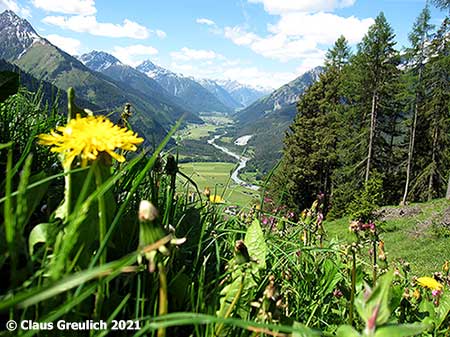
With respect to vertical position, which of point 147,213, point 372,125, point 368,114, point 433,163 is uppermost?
point 368,114

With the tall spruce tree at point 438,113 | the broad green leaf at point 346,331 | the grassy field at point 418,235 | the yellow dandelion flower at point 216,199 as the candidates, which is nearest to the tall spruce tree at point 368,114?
the tall spruce tree at point 438,113

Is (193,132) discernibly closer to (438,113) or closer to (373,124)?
(373,124)

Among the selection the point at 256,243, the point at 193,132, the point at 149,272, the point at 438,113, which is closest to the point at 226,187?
the point at 256,243

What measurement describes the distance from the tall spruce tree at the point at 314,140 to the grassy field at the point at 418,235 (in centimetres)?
551

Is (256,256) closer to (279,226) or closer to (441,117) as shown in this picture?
(279,226)

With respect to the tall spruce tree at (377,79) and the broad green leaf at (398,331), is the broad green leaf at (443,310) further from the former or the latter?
the tall spruce tree at (377,79)

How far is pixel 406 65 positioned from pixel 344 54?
15.4 ft

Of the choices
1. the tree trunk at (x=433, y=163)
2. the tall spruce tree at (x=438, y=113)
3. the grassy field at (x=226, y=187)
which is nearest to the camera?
the grassy field at (x=226, y=187)

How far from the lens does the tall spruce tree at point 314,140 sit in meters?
29.5

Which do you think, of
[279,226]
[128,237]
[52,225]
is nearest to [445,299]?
[279,226]

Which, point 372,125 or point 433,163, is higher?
point 372,125

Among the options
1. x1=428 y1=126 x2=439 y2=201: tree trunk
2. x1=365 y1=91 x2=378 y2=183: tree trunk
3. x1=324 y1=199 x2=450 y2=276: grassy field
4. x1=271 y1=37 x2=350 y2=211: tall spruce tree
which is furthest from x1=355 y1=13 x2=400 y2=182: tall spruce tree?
x1=324 y1=199 x2=450 y2=276: grassy field

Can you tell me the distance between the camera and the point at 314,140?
98.2 ft

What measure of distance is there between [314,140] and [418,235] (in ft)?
41.9
